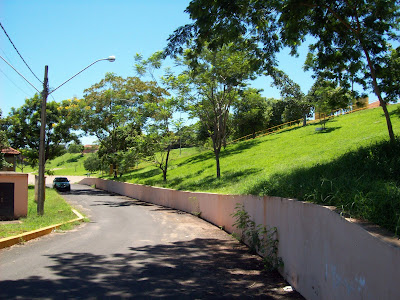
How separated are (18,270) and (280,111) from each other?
188 ft

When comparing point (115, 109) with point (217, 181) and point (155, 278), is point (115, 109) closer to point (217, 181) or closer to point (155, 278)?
point (217, 181)

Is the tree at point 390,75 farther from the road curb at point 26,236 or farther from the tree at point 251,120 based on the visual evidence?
the tree at point 251,120

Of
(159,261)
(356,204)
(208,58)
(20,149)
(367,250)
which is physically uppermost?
(208,58)

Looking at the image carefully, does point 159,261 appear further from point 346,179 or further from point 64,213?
point 64,213

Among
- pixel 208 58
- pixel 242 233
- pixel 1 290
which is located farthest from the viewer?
pixel 208 58

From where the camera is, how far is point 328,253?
201 inches

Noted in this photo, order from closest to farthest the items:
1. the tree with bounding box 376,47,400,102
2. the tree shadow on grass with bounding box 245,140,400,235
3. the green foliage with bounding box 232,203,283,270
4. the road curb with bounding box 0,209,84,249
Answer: the tree shadow on grass with bounding box 245,140,400,235 → the green foliage with bounding box 232,203,283,270 → the road curb with bounding box 0,209,84,249 → the tree with bounding box 376,47,400,102

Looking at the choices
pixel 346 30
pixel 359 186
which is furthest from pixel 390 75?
pixel 359 186

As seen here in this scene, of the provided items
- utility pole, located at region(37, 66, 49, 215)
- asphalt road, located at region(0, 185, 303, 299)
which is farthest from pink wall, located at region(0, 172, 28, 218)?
asphalt road, located at region(0, 185, 303, 299)

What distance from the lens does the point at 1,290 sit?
600 centimetres

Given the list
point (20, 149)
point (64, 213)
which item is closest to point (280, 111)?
point (20, 149)

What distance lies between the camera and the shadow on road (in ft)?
20.0

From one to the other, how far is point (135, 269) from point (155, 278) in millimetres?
819

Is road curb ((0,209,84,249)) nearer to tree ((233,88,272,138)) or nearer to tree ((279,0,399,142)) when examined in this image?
tree ((279,0,399,142))
